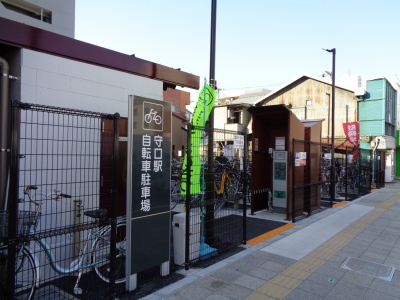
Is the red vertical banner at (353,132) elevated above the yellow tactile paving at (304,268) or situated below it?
above

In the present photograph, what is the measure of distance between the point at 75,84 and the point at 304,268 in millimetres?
4438

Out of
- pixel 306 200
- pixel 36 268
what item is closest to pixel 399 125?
pixel 306 200

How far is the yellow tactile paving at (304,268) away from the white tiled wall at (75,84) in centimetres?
348

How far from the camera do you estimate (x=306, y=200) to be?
8.44 m

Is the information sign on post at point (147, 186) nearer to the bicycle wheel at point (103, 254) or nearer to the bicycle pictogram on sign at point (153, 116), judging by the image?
the bicycle pictogram on sign at point (153, 116)

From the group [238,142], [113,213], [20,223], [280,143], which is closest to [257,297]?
[113,213]

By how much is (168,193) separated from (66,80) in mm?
2236

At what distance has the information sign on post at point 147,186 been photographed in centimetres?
346

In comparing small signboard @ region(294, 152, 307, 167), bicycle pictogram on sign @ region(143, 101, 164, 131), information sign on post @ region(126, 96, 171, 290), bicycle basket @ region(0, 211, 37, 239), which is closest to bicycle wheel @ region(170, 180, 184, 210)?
small signboard @ region(294, 152, 307, 167)

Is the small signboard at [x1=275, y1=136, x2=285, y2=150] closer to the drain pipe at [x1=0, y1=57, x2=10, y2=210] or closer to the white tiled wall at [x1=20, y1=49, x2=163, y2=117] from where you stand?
the white tiled wall at [x1=20, y1=49, x2=163, y2=117]

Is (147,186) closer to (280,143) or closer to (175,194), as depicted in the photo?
(175,194)

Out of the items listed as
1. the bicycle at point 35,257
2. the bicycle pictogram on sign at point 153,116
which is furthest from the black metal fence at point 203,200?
the bicycle at point 35,257

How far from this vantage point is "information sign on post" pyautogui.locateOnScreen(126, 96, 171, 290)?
346cm

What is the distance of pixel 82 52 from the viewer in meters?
4.36
